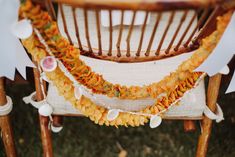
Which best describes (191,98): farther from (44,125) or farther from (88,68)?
(44,125)

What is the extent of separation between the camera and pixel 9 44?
4.21 ft

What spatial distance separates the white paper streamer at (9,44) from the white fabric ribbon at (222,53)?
0.46m

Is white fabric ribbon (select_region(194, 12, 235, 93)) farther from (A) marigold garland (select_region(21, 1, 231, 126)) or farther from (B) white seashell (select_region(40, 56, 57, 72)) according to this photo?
(B) white seashell (select_region(40, 56, 57, 72))

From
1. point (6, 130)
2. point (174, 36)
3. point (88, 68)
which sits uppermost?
point (174, 36)

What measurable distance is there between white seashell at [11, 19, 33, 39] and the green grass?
1018mm

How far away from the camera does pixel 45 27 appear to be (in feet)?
3.59

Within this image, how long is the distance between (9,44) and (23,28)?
23 cm

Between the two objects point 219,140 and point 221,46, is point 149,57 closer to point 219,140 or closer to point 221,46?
point 221,46

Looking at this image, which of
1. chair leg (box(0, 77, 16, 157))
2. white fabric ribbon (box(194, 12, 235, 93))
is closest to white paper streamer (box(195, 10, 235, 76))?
white fabric ribbon (box(194, 12, 235, 93))

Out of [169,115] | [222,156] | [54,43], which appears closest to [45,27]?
[54,43]

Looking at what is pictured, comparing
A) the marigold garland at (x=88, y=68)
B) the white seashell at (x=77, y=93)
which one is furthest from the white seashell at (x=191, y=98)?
the white seashell at (x=77, y=93)

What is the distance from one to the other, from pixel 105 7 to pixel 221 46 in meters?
0.37

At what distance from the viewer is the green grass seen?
2.02 m

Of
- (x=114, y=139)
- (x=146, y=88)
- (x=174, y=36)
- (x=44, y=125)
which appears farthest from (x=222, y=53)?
(x=114, y=139)
